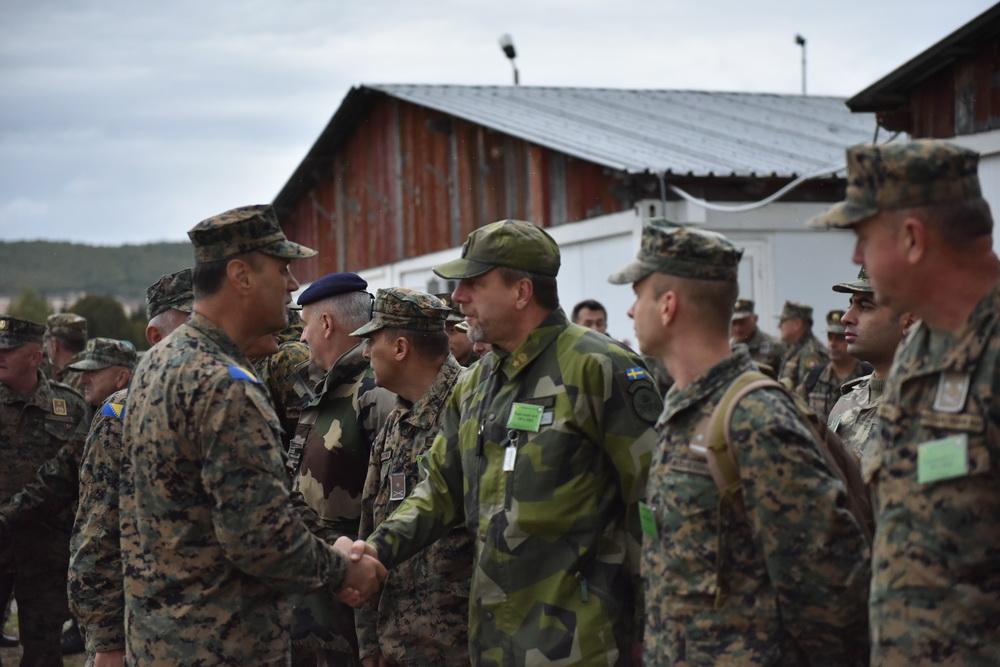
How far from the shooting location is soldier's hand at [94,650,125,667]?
5.38 meters

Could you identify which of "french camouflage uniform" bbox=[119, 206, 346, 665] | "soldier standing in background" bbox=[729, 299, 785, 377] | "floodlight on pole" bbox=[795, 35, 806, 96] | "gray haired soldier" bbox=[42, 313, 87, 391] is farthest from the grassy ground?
"floodlight on pole" bbox=[795, 35, 806, 96]

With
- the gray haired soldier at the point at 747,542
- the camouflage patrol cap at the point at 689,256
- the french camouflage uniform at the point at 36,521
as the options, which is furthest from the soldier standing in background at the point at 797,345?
the gray haired soldier at the point at 747,542

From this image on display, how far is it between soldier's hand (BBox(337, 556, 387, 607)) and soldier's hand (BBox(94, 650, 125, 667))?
1.42m

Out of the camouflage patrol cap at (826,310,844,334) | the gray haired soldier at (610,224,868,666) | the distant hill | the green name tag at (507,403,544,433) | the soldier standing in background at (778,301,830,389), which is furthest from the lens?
the distant hill

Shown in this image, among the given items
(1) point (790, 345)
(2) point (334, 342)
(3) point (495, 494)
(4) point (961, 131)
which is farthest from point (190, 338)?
(1) point (790, 345)

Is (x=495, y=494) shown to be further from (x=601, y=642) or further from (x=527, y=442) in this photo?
(x=601, y=642)

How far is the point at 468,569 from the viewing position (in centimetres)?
518

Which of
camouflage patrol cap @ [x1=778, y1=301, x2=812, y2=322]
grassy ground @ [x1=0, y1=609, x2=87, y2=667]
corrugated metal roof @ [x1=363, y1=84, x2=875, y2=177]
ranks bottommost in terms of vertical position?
grassy ground @ [x1=0, y1=609, x2=87, y2=667]

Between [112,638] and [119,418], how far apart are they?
0.99m

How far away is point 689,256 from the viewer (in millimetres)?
3768

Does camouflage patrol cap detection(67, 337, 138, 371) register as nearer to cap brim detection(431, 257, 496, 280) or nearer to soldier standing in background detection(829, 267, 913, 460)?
cap brim detection(431, 257, 496, 280)

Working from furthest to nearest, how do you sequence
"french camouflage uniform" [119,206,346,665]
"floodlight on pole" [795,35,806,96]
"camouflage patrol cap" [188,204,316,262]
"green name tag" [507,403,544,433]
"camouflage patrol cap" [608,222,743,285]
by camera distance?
"floodlight on pole" [795,35,806,96] → "green name tag" [507,403,544,433] → "camouflage patrol cap" [188,204,316,262] → "french camouflage uniform" [119,206,346,665] → "camouflage patrol cap" [608,222,743,285]

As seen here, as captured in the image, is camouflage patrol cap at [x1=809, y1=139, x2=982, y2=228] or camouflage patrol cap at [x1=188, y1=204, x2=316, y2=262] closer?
camouflage patrol cap at [x1=809, y1=139, x2=982, y2=228]

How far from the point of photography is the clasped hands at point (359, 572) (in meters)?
4.50
